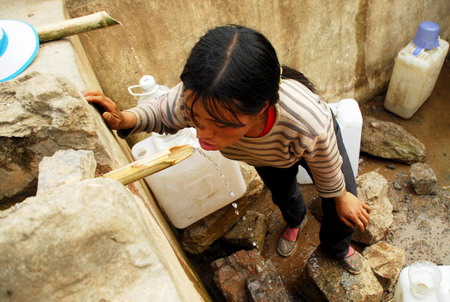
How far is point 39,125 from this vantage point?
109cm

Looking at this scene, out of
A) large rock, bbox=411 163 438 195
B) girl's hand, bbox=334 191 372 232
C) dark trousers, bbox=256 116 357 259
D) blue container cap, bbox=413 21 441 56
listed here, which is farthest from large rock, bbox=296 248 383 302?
blue container cap, bbox=413 21 441 56

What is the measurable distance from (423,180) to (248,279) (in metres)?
1.50

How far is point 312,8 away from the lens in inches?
102

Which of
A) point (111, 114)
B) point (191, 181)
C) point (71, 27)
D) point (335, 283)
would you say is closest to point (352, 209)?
point (335, 283)

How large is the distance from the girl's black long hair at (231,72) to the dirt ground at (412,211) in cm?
152

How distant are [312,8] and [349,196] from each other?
155cm

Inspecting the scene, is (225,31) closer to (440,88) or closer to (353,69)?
(353,69)

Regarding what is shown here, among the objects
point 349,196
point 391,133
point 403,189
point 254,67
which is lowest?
point 403,189

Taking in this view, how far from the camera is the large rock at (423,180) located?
2584mm

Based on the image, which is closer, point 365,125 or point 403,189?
point 403,189

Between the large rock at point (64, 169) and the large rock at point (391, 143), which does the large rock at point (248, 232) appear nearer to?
the large rock at point (391, 143)

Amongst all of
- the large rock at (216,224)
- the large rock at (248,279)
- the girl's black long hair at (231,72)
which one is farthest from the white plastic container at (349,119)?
the girl's black long hair at (231,72)

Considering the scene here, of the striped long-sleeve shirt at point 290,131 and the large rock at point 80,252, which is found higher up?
the large rock at point 80,252

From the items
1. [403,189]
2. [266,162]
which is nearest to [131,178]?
[266,162]
